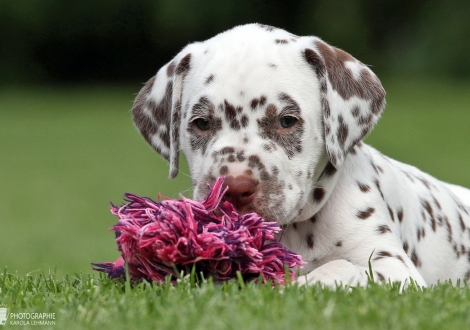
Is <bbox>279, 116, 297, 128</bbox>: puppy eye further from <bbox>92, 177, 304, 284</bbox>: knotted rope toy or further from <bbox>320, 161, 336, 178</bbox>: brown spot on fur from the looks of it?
<bbox>92, 177, 304, 284</bbox>: knotted rope toy

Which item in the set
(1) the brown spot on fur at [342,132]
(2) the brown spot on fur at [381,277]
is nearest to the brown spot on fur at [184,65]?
(1) the brown spot on fur at [342,132]

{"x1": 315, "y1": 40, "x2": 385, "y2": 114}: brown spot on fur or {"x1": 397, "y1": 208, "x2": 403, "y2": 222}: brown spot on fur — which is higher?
{"x1": 315, "y1": 40, "x2": 385, "y2": 114}: brown spot on fur

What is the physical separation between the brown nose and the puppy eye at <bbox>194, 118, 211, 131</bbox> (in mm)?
686

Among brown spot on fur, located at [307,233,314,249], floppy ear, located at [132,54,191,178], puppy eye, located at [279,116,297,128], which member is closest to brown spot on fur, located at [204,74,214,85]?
floppy ear, located at [132,54,191,178]

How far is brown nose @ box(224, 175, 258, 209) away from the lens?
4438 mm

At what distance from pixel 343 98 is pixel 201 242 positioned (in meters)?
1.53

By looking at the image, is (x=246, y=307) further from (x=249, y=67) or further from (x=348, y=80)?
(x=348, y=80)

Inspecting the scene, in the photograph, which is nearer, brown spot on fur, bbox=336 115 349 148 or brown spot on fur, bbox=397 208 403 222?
brown spot on fur, bbox=336 115 349 148

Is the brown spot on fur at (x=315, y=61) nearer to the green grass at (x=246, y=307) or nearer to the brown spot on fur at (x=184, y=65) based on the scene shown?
the brown spot on fur at (x=184, y=65)

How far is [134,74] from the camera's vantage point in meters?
38.1

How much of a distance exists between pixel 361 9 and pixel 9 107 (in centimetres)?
1639

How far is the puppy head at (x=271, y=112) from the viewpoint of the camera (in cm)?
472

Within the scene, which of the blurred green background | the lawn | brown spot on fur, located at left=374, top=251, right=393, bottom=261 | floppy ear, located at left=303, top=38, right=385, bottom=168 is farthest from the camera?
the blurred green background

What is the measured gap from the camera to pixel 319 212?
17.0 ft
